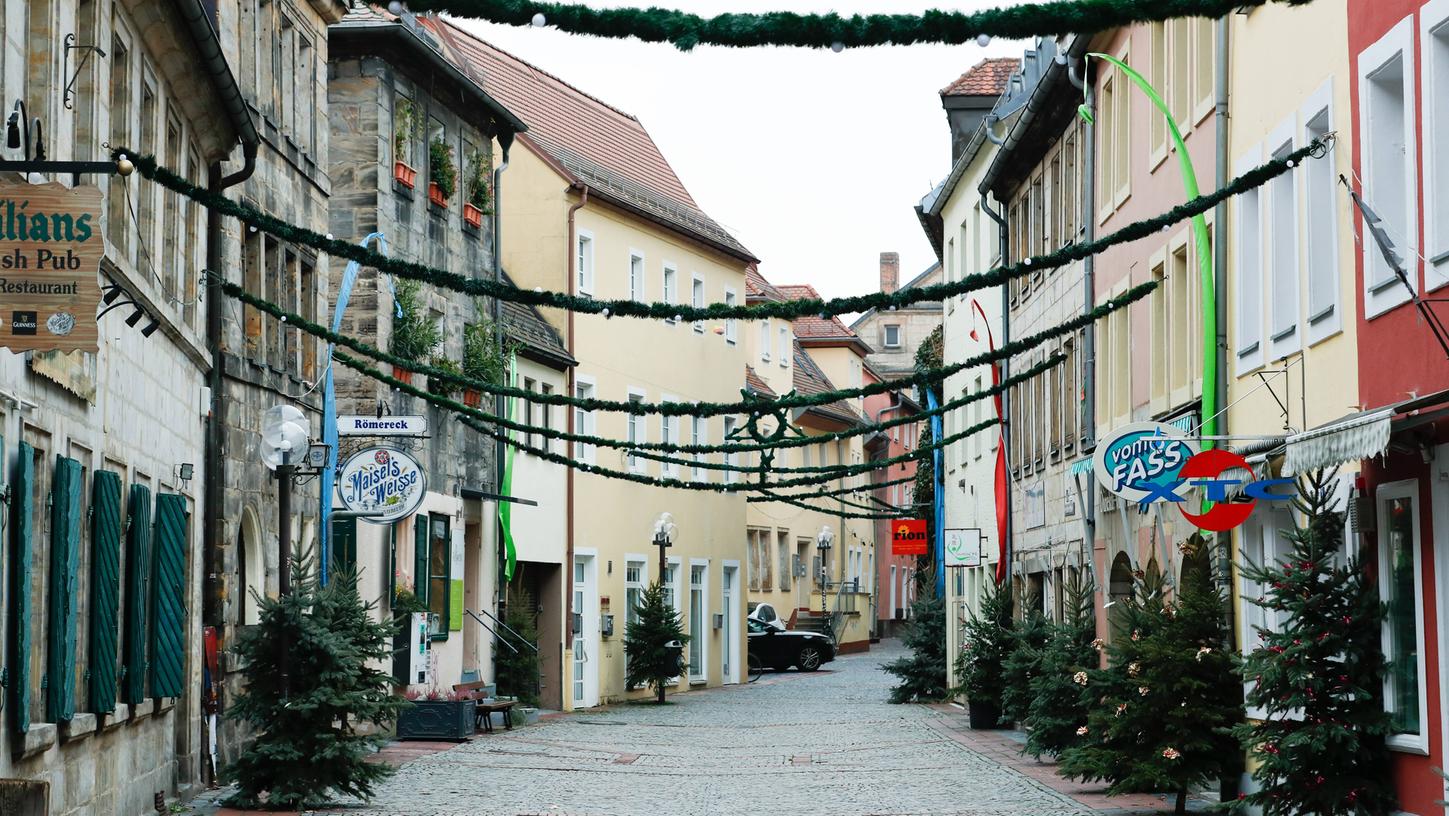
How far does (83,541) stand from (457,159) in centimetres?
1808

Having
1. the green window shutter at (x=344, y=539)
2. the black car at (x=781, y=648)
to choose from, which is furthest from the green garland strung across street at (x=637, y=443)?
the black car at (x=781, y=648)

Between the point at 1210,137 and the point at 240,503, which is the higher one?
the point at 1210,137

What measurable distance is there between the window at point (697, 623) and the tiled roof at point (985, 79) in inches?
461

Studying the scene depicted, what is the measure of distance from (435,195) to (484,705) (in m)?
7.53

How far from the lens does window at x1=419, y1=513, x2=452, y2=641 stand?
94.6ft

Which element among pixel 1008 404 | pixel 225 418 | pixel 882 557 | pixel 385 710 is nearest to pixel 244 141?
pixel 225 418

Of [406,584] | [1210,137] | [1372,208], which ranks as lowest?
[406,584]

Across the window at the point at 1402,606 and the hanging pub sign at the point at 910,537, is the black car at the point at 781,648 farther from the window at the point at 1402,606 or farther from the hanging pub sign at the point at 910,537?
the window at the point at 1402,606

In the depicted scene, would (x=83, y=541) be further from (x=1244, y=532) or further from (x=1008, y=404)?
(x=1008, y=404)

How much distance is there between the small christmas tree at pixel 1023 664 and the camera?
973 inches

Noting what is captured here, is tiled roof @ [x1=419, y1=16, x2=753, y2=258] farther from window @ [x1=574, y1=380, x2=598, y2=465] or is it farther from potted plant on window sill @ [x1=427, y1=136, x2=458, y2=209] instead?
potted plant on window sill @ [x1=427, y1=136, x2=458, y2=209]

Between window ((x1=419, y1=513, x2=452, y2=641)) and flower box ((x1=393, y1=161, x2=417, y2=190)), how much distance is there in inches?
184

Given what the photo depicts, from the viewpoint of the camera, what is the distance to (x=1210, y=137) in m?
18.6

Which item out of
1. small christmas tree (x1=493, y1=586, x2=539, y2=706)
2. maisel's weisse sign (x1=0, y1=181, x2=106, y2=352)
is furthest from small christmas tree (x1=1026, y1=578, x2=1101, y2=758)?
maisel's weisse sign (x1=0, y1=181, x2=106, y2=352)
